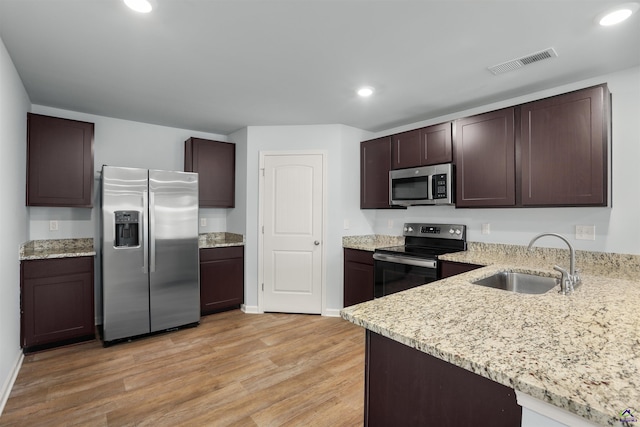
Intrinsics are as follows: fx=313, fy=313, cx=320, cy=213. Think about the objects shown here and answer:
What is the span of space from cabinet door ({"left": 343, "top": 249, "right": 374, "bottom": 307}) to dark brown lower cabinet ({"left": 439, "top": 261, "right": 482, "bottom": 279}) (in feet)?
3.00

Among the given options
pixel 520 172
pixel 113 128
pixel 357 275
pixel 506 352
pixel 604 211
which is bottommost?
pixel 357 275

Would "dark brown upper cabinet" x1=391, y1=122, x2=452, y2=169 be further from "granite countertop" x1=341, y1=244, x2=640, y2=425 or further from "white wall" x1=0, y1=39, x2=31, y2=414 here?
"white wall" x1=0, y1=39, x2=31, y2=414

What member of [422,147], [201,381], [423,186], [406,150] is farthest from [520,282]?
[201,381]

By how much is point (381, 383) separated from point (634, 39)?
2.60 meters

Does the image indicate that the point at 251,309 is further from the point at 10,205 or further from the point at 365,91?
the point at 365,91

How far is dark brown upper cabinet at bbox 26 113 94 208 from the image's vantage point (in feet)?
→ 9.45

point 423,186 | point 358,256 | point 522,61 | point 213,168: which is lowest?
point 358,256

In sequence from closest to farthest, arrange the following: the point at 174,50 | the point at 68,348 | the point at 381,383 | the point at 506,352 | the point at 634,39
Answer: the point at 506,352 → the point at 381,383 → the point at 634,39 → the point at 174,50 → the point at 68,348

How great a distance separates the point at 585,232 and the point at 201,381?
10.6ft

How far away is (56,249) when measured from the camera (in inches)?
126

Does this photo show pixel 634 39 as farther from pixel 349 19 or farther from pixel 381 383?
pixel 381 383

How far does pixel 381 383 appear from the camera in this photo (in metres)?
1.19

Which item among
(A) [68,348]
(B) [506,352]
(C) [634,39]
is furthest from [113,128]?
(C) [634,39]

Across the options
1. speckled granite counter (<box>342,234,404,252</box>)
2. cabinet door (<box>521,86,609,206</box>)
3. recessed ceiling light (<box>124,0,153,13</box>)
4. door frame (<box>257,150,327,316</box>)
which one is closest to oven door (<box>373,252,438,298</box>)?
speckled granite counter (<box>342,234,404,252</box>)
